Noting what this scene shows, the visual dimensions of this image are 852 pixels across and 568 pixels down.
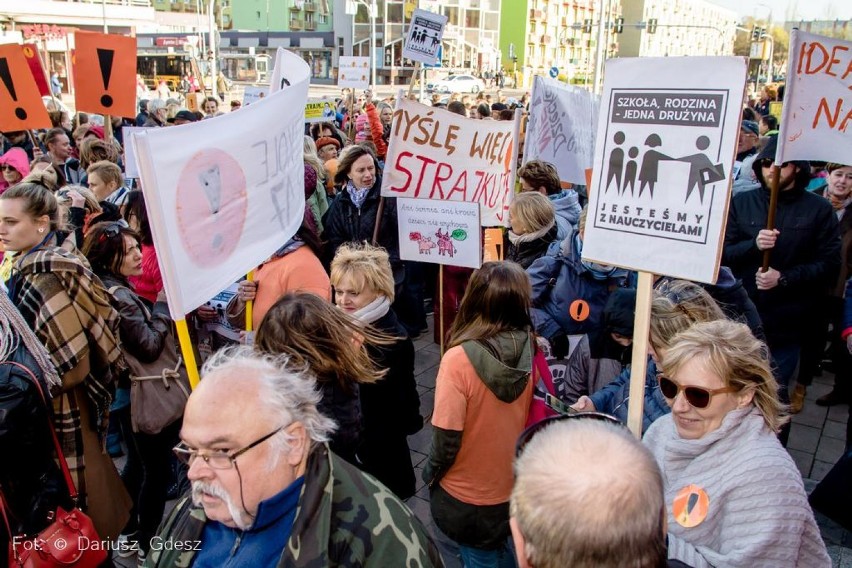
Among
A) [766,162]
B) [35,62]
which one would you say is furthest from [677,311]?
[35,62]

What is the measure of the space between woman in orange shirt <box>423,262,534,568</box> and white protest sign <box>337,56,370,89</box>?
10238 mm

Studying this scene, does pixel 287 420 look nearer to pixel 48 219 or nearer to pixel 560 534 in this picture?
pixel 560 534

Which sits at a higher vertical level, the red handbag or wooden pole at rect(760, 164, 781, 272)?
wooden pole at rect(760, 164, 781, 272)

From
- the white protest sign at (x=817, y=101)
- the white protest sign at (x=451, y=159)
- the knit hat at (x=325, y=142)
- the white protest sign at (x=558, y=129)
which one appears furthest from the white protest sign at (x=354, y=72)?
the white protest sign at (x=817, y=101)

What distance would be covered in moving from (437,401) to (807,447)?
3.32 m

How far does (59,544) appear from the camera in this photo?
2.52 metres

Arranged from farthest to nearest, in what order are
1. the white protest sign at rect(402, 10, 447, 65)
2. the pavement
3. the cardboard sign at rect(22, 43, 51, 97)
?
1. the cardboard sign at rect(22, 43, 51, 97)
2. the white protest sign at rect(402, 10, 447, 65)
3. the pavement

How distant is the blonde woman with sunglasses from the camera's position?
6.06 feet

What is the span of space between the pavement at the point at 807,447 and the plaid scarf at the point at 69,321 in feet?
3.18

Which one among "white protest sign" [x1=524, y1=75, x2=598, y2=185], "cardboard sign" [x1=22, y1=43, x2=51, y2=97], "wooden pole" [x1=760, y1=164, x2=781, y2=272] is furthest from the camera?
"cardboard sign" [x1=22, y1=43, x2=51, y2=97]

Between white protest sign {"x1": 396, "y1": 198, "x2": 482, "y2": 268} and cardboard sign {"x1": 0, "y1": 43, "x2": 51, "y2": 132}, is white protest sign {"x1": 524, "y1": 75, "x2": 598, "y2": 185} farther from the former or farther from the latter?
cardboard sign {"x1": 0, "y1": 43, "x2": 51, "y2": 132}

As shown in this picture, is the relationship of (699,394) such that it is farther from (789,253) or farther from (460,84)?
(460,84)

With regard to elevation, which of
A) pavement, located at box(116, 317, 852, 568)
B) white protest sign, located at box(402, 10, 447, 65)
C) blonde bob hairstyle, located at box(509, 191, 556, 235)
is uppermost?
white protest sign, located at box(402, 10, 447, 65)

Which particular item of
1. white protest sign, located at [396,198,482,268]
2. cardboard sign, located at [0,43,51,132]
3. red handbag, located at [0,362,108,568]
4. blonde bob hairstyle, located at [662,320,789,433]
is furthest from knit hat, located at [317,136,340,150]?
blonde bob hairstyle, located at [662,320,789,433]
